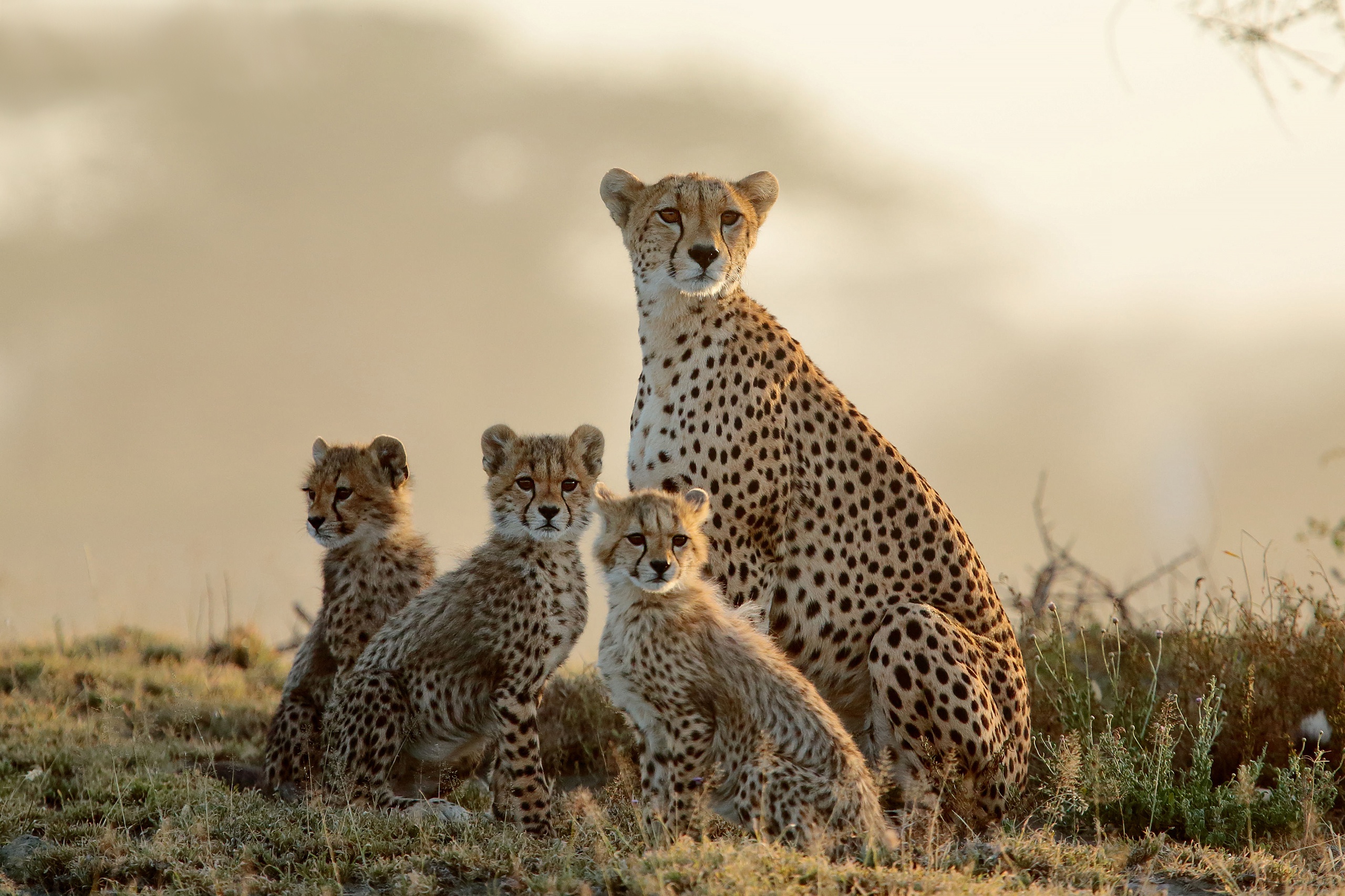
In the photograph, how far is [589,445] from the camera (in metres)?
5.30

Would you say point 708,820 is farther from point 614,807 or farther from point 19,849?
point 19,849

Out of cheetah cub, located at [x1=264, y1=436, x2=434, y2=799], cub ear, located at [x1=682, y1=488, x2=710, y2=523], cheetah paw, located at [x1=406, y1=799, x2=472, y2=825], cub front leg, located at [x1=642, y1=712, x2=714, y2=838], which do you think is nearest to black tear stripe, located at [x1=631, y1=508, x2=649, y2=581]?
cub ear, located at [x1=682, y1=488, x2=710, y2=523]

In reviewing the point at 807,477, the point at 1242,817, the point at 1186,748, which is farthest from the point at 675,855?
the point at 1186,748

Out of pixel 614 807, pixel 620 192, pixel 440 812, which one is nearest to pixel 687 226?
pixel 620 192

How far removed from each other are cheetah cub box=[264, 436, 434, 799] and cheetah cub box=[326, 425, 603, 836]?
288 mm

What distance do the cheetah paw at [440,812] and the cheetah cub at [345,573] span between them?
24.3 inches

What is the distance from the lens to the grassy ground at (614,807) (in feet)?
13.3

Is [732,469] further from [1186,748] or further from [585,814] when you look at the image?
[1186,748]

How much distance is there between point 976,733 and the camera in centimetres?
505

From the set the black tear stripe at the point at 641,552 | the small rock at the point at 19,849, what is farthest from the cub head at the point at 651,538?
the small rock at the point at 19,849

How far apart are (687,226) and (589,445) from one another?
36.3 inches

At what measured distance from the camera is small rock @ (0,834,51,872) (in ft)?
15.0

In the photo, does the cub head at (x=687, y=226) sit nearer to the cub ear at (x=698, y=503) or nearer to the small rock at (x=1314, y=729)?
the cub ear at (x=698, y=503)

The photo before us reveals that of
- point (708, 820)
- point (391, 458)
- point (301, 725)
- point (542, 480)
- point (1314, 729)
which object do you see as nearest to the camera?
point (708, 820)
